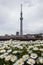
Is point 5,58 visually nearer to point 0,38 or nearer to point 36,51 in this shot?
point 36,51

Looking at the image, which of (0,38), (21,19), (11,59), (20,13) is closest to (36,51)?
(11,59)

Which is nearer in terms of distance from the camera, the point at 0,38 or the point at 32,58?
the point at 32,58

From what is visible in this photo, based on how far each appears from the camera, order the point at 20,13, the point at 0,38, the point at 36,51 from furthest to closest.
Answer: the point at 20,13 → the point at 0,38 → the point at 36,51

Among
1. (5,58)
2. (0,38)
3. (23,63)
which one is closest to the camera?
(23,63)

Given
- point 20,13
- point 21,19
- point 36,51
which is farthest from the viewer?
point 20,13

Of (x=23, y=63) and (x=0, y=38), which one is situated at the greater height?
(x=23, y=63)

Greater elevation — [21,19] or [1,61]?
[1,61]

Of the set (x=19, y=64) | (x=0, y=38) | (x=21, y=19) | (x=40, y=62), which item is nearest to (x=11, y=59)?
(x=19, y=64)

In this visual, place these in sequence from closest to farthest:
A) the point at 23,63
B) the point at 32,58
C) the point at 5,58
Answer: the point at 23,63
the point at 32,58
the point at 5,58

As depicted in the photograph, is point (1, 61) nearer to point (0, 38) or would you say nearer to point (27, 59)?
point (27, 59)
